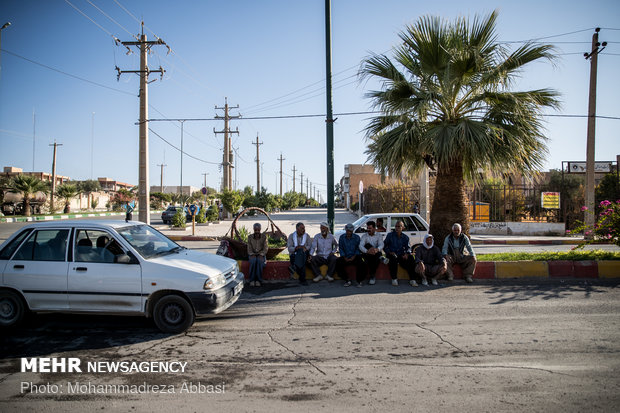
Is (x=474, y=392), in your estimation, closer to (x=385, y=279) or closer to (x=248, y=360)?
(x=248, y=360)

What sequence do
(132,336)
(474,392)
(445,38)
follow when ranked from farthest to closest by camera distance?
(445,38), (132,336), (474,392)

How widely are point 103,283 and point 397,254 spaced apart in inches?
233

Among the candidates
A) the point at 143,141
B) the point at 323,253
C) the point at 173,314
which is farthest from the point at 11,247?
the point at 143,141

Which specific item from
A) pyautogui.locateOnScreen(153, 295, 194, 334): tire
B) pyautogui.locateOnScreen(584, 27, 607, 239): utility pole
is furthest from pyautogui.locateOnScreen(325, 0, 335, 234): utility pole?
pyautogui.locateOnScreen(584, 27, 607, 239): utility pole

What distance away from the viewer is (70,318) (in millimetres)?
6152

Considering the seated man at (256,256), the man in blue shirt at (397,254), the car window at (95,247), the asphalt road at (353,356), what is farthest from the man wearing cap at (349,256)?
the car window at (95,247)

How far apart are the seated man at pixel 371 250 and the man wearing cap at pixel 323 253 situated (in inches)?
26.8

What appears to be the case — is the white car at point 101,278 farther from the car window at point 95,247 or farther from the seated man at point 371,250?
the seated man at point 371,250

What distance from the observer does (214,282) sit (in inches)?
217

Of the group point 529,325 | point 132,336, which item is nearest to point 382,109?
point 529,325

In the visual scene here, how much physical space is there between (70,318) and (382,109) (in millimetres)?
7829

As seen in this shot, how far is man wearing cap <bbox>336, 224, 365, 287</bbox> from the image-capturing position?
850 centimetres

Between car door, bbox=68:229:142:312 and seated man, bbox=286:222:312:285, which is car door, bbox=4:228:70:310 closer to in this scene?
car door, bbox=68:229:142:312

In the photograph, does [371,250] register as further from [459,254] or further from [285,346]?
[285,346]
